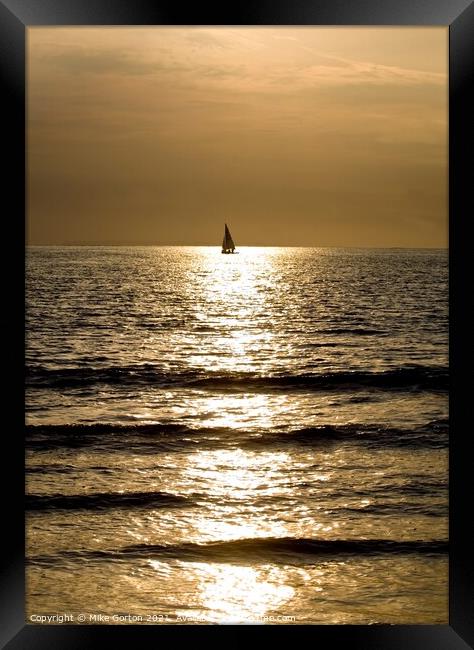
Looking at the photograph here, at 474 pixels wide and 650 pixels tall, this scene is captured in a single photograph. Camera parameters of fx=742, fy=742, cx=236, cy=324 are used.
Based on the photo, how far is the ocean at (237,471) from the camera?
4.05 meters

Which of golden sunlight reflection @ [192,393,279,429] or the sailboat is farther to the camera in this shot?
the sailboat

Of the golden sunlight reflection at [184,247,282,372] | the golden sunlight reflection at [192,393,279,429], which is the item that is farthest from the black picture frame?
the golden sunlight reflection at [184,247,282,372]

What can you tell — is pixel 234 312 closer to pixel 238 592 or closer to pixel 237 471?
pixel 237 471

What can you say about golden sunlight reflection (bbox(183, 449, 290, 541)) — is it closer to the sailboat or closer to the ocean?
the ocean

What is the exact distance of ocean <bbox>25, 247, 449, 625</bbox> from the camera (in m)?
4.05

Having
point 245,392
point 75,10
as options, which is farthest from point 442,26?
point 245,392

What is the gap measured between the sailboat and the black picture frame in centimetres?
3208

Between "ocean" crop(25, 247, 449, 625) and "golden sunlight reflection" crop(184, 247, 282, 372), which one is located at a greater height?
"golden sunlight reflection" crop(184, 247, 282, 372)
